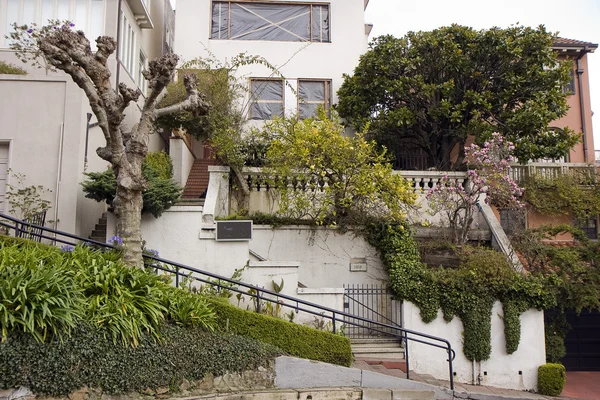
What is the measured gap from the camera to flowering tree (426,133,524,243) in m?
12.6

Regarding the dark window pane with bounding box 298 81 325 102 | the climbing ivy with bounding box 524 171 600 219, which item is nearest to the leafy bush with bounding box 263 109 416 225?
the climbing ivy with bounding box 524 171 600 219

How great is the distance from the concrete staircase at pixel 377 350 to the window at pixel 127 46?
422 inches

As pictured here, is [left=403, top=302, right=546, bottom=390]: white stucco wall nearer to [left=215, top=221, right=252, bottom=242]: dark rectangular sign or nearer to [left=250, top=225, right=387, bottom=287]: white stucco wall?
[left=250, top=225, right=387, bottom=287]: white stucco wall

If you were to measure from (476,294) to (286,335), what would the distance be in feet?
15.1

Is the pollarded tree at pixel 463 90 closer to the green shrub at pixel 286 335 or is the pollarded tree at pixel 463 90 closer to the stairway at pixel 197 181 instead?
the stairway at pixel 197 181

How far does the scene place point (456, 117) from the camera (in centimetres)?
1567

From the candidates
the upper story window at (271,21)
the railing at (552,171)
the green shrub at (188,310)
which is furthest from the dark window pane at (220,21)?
the green shrub at (188,310)

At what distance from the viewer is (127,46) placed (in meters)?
16.0

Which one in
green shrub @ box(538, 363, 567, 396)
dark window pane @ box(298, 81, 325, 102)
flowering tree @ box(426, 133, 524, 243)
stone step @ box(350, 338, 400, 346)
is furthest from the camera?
dark window pane @ box(298, 81, 325, 102)

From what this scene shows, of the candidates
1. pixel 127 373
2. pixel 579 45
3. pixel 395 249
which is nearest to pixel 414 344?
pixel 395 249

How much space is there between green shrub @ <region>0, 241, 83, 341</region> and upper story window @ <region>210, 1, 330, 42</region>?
13903 millimetres

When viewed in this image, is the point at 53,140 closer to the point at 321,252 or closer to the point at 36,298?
the point at 36,298

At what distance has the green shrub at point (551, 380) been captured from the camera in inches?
418

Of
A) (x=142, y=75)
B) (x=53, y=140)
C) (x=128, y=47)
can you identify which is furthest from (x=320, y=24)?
(x=53, y=140)
